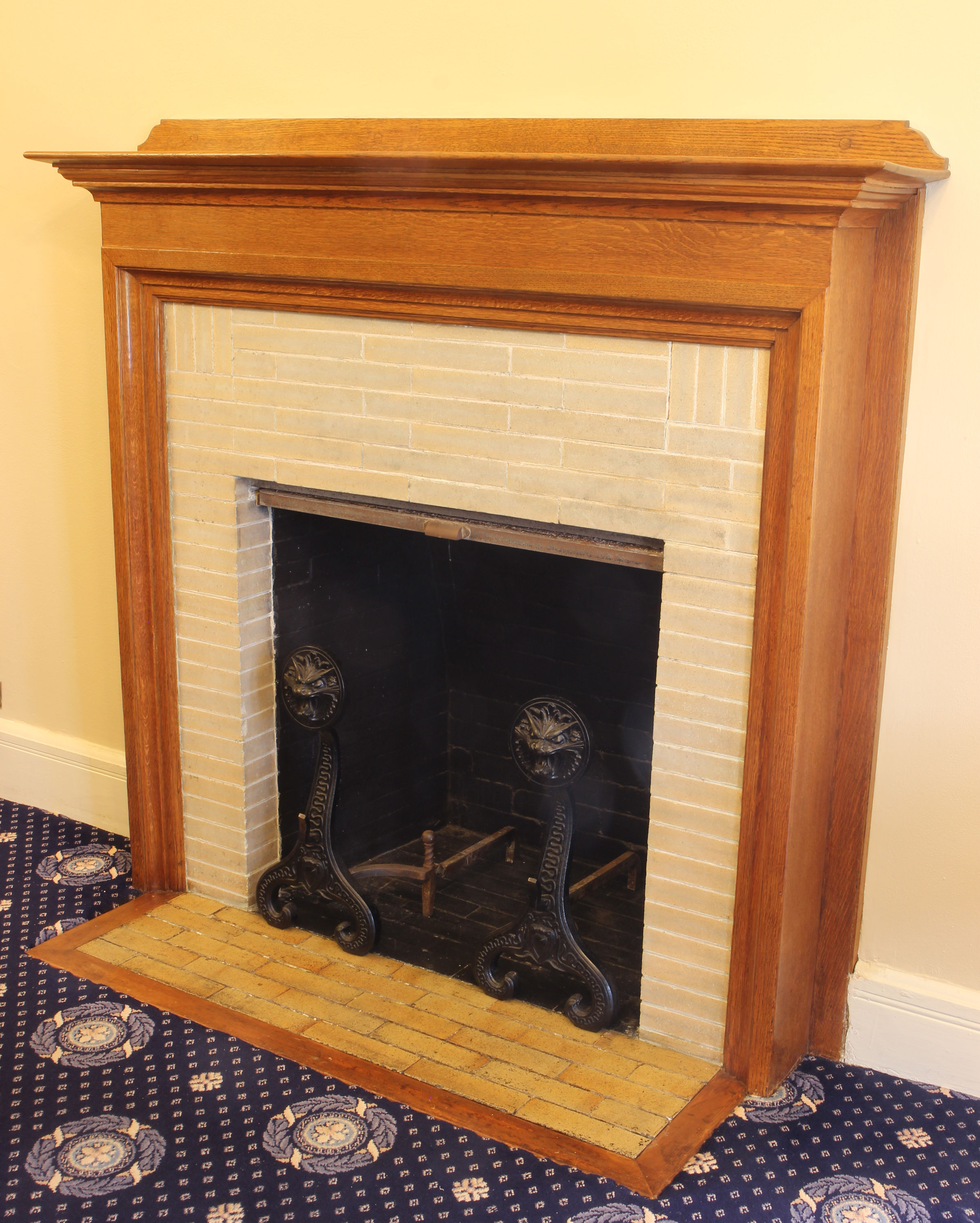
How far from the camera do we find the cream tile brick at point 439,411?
2451 mm

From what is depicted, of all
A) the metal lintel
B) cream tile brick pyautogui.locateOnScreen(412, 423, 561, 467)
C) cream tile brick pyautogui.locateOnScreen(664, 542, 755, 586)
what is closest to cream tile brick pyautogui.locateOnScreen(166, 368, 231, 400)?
the metal lintel

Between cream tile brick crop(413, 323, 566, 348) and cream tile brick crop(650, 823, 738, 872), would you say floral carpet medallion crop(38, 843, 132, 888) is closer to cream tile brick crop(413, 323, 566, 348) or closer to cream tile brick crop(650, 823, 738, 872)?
cream tile brick crop(650, 823, 738, 872)

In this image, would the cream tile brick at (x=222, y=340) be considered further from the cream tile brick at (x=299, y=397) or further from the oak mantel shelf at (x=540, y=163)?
the oak mantel shelf at (x=540, y=163)

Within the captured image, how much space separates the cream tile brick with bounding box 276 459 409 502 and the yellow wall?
73 centimetres

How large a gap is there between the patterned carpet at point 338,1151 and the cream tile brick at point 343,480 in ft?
3.81

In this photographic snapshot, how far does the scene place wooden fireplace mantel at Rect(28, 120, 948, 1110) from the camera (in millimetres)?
2078

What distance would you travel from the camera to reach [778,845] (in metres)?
2.29

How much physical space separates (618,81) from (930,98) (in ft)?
1.81

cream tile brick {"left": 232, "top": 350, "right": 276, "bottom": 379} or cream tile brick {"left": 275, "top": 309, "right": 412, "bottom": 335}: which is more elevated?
cream tile brick {"left": 275, "top": 309, "right": 412, "bottom": 335}

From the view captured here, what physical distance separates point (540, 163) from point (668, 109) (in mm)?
297

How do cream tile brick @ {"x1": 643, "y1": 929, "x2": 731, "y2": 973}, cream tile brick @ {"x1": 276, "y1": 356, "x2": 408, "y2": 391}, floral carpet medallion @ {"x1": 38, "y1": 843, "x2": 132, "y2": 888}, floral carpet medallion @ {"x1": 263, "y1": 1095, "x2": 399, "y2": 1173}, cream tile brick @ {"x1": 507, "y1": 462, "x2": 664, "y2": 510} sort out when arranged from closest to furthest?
floral carpet medallion @ {"x1": 263, "y1": 1095, "x2": 399, "y2": 1173} < cream tile brick @ {"x1": 507, "y1": 462, "x2": 664, "y2": 510} < cream tile brick @ {"x1": 643, "y1": 929, "x2": 731, "y2": 973} < cream tile brick @ {"x1": 276, "y1": 356, "x2": 408, "y2": 391} < floral carpet medallion @ {"x1": 38, "y1": 843, "x2": 132, "y2": 888}

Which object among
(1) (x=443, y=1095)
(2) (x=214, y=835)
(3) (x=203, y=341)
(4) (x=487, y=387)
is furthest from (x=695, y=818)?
(3) (x=203, y=341)

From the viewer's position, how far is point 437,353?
2490 mm

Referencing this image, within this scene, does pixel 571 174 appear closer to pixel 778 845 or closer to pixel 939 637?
pixel 939 637
